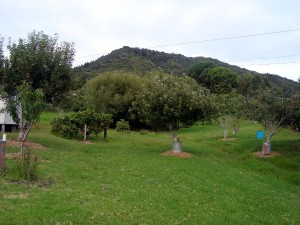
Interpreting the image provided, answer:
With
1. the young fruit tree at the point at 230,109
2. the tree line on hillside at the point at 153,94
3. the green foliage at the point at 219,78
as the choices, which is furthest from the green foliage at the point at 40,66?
the green foliage at the point at 219,78

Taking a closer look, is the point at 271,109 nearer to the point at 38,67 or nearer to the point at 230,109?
the point at 230,109

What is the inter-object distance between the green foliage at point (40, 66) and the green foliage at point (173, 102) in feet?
17.0

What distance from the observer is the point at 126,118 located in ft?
155

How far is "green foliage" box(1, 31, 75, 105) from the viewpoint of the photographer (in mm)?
21078

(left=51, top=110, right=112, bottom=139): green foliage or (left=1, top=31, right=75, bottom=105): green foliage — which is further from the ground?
(left=1, top=31, right=75, bottom=105): green foliage

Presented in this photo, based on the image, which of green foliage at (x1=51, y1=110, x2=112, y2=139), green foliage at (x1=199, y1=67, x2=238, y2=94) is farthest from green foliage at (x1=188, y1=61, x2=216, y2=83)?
green foliage at (x1=51, y1=110, x2=112, y2=139)

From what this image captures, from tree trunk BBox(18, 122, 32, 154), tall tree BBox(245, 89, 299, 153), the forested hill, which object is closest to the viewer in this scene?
tree trunk BBox(18, 122, 32, 154)

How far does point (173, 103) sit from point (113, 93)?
25330 millimetres

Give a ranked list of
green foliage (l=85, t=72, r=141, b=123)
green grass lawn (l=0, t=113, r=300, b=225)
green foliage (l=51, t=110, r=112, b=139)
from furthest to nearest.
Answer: green foliage (l=85, t=72, r=141, b=123) → green foliage (l=51, t=110, r=112, b=139) → green grass lawn (l=0, t=113, r=300, b=225)

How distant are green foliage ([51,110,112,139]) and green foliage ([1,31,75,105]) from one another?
6.09 m

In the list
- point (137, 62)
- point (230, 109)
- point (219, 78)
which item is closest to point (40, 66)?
point (230, 109)

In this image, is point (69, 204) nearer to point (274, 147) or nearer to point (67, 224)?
point (67, 224)

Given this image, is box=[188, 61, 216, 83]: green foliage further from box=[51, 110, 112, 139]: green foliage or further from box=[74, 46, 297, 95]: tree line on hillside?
box=[51, 110, 112, 139]: green foliage

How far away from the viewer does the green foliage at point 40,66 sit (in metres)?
21.1
